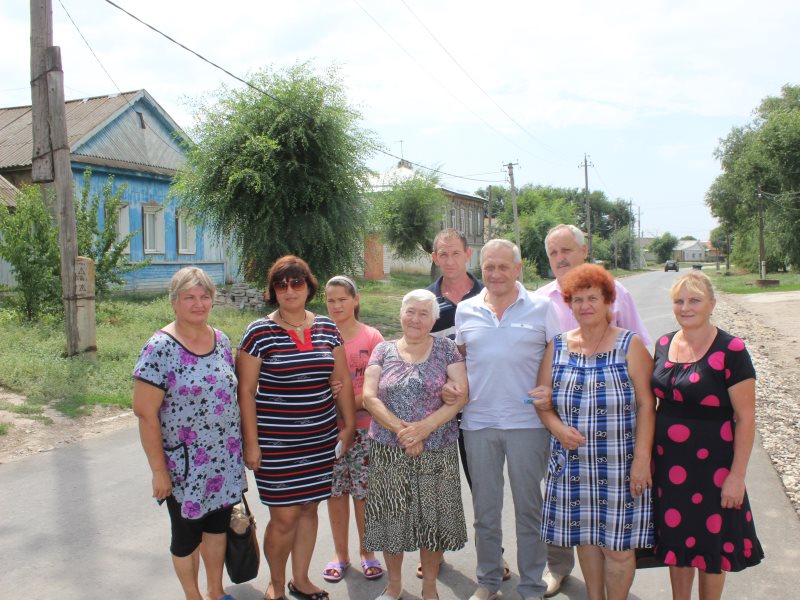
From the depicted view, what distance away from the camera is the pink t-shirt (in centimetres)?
399

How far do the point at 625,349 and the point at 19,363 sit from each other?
852 cm

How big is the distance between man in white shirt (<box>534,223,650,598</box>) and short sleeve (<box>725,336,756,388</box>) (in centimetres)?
59

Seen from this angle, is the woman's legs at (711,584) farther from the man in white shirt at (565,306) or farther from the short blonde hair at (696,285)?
the short blonde hair at (696,285)

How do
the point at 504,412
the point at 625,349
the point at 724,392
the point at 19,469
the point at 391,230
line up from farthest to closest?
the point at 391,230 < the point at 19,469 < the point at 504,412 < the point at 625,349 < the point at 724,392

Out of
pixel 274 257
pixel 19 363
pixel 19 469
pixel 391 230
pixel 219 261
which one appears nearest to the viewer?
pixel 19 469

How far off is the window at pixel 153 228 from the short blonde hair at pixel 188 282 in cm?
2075

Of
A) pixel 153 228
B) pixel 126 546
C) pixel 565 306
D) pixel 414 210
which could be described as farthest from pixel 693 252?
pixel 126 546

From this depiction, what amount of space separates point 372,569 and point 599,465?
154 centimetres

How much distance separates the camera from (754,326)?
1850 centimetres

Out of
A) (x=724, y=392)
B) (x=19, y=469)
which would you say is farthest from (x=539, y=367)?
(x=19, y=469)

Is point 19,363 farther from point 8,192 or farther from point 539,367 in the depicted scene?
point 8,192

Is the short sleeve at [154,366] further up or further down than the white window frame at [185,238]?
further down

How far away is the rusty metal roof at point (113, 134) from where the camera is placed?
21.3 metres

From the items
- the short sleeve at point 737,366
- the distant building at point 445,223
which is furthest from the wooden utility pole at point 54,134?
the distant building at point 445,223
